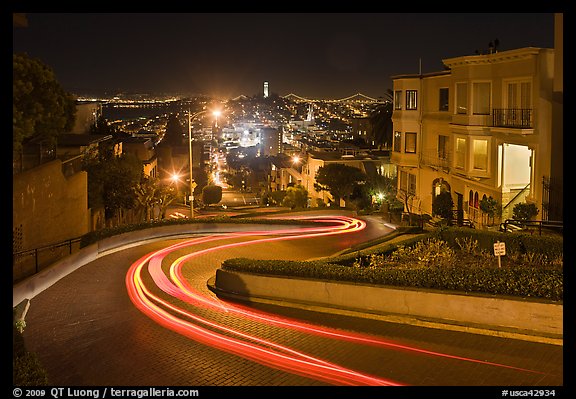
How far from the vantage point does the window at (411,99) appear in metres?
37.9

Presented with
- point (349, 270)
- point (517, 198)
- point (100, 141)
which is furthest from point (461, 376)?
point (100, 141)

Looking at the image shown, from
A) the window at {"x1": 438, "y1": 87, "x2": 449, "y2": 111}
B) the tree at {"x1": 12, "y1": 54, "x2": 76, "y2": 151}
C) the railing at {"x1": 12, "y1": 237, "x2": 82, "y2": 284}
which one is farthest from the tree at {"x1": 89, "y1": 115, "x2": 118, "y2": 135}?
the railing at {"x1": 12, "y1": 237, "x2": 82, "y2": 284}

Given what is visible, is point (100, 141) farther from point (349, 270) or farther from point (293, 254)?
point (349, 270)

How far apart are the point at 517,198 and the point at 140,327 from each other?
65.8 ft

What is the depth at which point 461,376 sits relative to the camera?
11008 mm

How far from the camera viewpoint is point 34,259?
68.0ft

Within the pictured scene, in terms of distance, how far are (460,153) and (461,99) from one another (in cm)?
273

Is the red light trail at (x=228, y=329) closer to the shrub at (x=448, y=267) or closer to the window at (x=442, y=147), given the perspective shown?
the shrub at (x=448, y=267)

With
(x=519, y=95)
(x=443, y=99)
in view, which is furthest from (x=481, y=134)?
(x=443, y=99)

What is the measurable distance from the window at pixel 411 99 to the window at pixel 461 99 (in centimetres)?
525

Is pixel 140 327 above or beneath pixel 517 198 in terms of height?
beneath

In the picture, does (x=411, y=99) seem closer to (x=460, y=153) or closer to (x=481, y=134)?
(x=460, y=153)

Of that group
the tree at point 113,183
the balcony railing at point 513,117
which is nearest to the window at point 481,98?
the balcony railing at point 513,117

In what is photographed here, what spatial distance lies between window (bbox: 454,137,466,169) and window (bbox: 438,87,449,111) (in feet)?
10.4
